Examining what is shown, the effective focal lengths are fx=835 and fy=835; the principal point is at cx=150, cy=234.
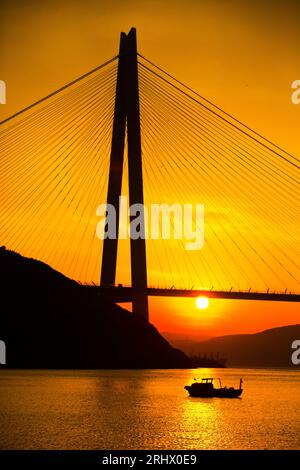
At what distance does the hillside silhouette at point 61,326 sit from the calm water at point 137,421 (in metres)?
22.0

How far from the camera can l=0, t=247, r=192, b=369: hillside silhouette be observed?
92.6m

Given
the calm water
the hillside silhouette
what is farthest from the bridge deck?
the calm water

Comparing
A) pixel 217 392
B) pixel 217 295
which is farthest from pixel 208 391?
pixel 217 295

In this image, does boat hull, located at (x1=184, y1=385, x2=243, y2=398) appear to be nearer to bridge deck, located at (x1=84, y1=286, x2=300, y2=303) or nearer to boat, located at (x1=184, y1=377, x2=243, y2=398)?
boat, located at (x1=184, y1=377, x2=243, y2=398)

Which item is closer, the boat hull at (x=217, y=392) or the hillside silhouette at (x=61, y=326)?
the boat hull at (x=217, y=392)

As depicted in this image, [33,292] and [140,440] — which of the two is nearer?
[140,440]

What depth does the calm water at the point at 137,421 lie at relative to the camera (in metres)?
37.8

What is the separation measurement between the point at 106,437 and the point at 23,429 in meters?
4.44

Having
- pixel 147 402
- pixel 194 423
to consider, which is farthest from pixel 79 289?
pixel 194 423

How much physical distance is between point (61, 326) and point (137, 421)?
48.2 metres

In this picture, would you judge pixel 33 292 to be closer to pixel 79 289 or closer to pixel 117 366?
pixel 79 289

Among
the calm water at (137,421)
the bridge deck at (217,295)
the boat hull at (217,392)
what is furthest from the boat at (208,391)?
the bridge deck at (217,295)

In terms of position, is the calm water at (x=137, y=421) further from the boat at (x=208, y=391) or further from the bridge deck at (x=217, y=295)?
the bridge deck at (x=217, y=295)

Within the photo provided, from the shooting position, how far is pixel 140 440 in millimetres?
38375
